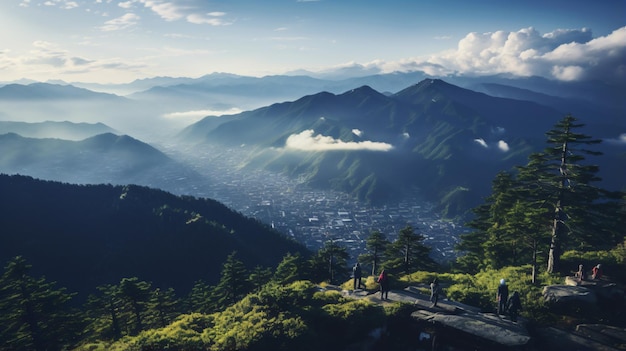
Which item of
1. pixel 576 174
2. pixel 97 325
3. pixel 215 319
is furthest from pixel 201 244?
pixel 576 174

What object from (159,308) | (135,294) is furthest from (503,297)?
(159,308)

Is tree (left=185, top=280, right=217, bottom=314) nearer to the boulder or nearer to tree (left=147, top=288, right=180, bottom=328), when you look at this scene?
tree (left=147, top=288, right=180, bottom=328)

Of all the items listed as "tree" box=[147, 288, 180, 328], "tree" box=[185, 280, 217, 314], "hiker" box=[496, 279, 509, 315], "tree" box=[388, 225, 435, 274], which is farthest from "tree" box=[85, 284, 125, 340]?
"hiker" box=[496, 279, 509, 315]

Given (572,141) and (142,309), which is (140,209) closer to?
(142,309)

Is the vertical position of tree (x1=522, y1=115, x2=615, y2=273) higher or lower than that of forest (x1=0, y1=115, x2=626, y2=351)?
higher

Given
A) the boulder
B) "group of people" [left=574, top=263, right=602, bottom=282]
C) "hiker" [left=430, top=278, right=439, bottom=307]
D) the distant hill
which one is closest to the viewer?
"hiker" [left=430, top=278, right=439, bottom=307]

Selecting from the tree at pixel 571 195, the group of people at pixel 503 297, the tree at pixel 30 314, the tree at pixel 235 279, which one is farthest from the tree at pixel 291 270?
the tree at pixel 571 195
